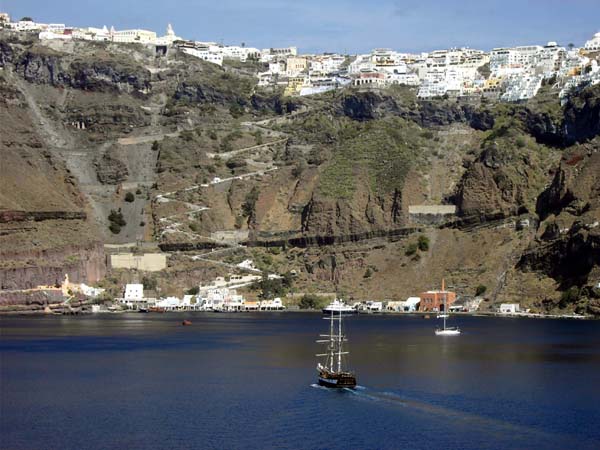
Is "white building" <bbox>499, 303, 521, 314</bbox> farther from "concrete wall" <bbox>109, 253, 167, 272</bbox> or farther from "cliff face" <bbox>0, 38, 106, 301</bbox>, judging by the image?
"cliff face" <bbox>0, 38, 106, 301</bbox>

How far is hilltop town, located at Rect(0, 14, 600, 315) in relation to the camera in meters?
149

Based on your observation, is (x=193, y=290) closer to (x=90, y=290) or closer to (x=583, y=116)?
(x=90, y=290)

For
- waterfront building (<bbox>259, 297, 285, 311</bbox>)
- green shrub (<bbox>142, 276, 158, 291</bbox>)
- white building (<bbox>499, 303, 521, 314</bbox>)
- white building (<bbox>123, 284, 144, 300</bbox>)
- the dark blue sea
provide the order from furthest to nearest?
green shrub (<bbox>142, 276, 158, 291</bbox>), waterfront building (<bbox>259, 297, 285, 311</bbox>), white building (<bbox>123, 284, 144, 300</bbox>), white building (<bbox>499, 303, 521, 314</bbox>), the dark blue sea

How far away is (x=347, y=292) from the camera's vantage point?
159 metres

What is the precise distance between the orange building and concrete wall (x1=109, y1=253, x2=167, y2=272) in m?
32.6

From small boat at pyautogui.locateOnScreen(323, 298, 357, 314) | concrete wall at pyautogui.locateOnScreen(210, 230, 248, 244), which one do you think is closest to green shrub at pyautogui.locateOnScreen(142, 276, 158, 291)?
concrete wall at pyautogui.locateOnScreen(210, 230, 248, 244)

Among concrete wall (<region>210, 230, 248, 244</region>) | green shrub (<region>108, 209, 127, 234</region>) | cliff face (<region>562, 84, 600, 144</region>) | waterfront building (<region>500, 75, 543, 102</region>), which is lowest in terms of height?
concrete wall (<region>210, 230, 248, 244</region>)

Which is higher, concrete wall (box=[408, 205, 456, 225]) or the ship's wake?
concrete wall (box=[408, 205, 456, 225])

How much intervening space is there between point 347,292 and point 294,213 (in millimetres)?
18375

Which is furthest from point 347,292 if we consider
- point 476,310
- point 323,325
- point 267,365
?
point 267,365

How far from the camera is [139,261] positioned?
162 meters

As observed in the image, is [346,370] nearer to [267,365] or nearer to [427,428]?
[267,365]

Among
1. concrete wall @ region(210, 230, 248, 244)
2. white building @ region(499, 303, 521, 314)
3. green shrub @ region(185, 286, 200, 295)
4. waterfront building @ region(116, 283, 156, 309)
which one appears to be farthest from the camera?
concrete wall @ region(210, 230, 248, 244)

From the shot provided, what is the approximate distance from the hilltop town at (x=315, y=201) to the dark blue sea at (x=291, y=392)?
115 feet
